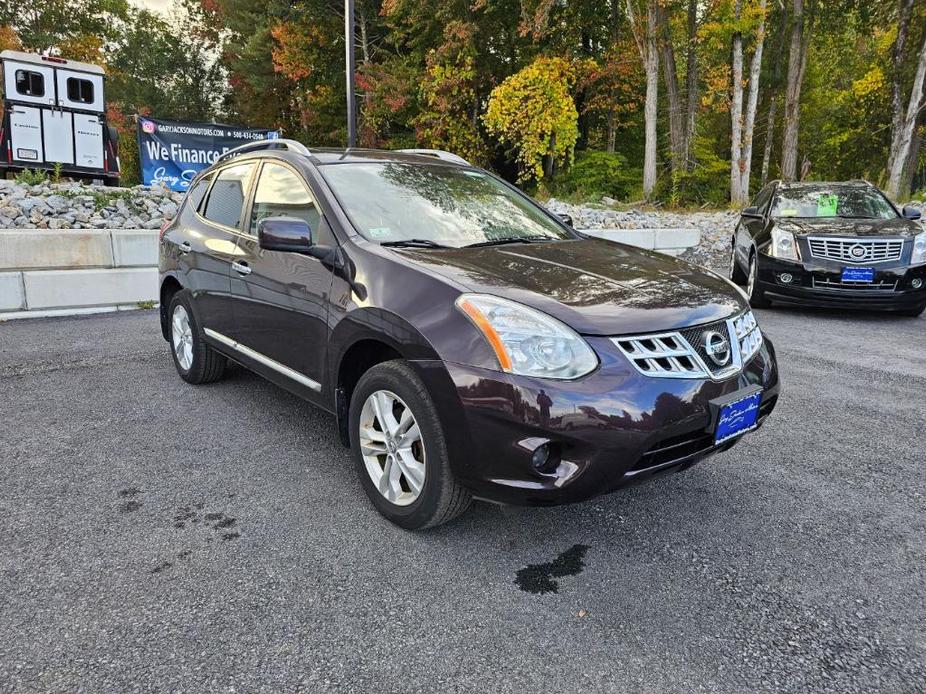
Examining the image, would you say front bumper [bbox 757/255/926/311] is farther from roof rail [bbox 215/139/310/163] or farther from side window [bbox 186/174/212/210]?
side window [bbox 186/174/212/210]

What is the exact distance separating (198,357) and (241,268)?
1184 mm

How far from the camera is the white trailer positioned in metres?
15.0

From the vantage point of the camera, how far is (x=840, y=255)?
23.0ft

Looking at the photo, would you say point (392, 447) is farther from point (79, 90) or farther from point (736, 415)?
point (79, 90)

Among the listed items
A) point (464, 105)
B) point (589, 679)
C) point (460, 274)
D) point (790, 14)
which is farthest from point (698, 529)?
point (790, 14)

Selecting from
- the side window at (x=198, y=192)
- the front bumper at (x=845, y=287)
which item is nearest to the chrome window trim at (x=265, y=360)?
the side window at (x=198, y=192)

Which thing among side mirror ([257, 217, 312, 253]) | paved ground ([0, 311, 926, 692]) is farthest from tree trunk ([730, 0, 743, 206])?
side mirror ([257, 217, 312, 253])

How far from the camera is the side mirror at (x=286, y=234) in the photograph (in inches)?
118

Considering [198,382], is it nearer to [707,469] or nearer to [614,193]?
[707,469]

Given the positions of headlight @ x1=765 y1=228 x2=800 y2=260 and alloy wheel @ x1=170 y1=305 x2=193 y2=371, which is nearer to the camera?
alloy wheel @ x1=170 y1=305 x2=193 y2=371

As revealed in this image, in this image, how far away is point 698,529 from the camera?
2820mm

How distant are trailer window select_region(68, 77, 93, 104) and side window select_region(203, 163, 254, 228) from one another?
14483 mm

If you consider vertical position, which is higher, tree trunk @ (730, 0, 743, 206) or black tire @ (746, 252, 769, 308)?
tree trunk @ (730, 0, 743, 206)

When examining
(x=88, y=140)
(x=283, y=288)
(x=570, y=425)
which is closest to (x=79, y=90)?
(x=88, y=140)
